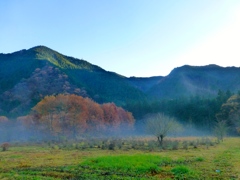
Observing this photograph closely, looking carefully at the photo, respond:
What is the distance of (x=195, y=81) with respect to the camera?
184m

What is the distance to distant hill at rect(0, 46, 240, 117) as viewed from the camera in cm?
12181

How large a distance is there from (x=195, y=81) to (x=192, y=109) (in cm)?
9007

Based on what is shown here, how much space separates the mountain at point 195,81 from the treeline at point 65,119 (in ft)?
313

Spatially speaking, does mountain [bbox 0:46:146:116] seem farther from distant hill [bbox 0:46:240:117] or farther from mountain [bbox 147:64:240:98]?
mountain [bbox 147:64:240:98]

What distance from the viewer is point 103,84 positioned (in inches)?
6009

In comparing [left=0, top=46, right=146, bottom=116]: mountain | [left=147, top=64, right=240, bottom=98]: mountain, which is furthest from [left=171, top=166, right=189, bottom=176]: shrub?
[left=147, top=64, right=240, bottom=98]: mountain

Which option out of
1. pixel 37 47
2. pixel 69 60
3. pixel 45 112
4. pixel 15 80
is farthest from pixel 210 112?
pixel 37 47

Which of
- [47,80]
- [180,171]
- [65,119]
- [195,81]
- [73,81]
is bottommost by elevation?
[180,171]

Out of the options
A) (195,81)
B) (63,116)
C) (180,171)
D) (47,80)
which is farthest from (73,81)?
(180,171)

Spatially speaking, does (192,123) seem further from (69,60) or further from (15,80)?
(69,60)

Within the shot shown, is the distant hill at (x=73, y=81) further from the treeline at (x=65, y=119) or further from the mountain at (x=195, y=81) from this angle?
the treeline at (x=65, y=119)

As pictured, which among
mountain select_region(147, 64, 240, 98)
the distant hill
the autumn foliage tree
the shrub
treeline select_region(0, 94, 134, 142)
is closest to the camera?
the shrub

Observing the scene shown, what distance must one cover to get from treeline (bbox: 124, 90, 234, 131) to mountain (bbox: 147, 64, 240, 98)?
2332 inches

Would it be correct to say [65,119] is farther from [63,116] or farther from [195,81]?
[195,81]
